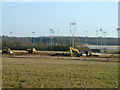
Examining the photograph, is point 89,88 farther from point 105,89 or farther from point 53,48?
point 53,48

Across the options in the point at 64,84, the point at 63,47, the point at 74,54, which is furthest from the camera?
the point at 63,47

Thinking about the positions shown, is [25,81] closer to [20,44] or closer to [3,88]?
[3,88]

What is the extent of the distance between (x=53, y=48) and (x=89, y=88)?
8483cm

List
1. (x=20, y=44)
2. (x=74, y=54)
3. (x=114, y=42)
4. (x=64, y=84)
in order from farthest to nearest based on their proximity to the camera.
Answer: (x=114, y=42) < (x=20, y=44) < (x=74, y=54) < (x=64, y=84)

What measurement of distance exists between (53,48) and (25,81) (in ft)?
271

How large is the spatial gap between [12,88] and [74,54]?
156 feet

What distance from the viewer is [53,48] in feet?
321

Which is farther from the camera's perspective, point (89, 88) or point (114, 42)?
point (114, 42)

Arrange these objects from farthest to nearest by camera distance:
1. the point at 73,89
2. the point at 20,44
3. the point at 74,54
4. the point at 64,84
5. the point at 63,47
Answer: the point at 20,44, the point at 63,47, the point at 74,54, the point at 64,84, the point at 73,89

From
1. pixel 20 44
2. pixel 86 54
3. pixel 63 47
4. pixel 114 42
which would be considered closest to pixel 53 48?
pixel 63 47

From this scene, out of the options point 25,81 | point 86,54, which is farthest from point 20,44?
point 25,81

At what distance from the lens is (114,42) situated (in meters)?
197

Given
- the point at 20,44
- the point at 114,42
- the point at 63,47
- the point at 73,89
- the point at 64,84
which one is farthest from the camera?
the point at 114,42

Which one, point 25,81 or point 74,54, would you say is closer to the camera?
point 25,81
